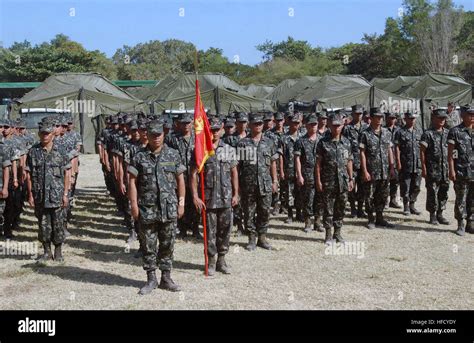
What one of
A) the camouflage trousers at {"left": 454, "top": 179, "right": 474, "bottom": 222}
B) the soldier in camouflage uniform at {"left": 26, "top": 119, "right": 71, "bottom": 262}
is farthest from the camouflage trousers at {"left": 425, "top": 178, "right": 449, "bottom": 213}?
the soldier in camouflage uniform at {"left": 26, "top": 119, "right": 71, "bottom": 262}

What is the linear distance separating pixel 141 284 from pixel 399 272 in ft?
11.3

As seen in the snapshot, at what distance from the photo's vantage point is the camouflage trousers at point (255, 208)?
8586mm

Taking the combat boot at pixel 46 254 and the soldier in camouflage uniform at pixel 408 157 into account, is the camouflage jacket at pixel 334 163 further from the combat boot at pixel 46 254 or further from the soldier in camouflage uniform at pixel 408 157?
the combat boot at pixel 46 254

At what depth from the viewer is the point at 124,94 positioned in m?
29.3

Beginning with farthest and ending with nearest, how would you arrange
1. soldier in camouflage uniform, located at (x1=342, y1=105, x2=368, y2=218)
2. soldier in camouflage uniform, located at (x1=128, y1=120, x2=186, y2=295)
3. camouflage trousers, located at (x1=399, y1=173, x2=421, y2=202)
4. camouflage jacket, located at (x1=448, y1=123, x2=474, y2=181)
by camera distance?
1. camouflage trousers, located at (x1=399, y1=173, x2=421, y2=202)
2. soldier in camouflage uniform, located at (x1=342, y1=105, x2=368, y2=218)
3. camouflage jacket, located at (x1=448, y1=123, x2=474, y2=181)
4. soldier in camouflage uniform, located at (x1=128, y1=120, x2=186, y2=295)

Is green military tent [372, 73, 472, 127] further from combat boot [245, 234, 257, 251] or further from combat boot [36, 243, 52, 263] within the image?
combat boot [36, 243, 52, 263]

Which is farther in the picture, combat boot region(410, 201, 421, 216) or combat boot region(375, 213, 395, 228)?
combat boot region(410, 201, 421, 216)

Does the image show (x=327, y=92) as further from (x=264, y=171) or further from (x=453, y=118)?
(x=264, y=171)

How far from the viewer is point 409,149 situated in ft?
35.7

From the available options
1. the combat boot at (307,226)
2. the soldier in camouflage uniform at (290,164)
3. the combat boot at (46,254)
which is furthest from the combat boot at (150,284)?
→ the soldier in camouflage uniform at (290,164)

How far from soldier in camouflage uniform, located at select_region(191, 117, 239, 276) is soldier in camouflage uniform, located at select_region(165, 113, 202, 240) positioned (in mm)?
771

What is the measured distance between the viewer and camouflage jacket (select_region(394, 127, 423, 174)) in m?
10.9

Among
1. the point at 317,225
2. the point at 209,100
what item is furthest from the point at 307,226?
the point at 209,100
